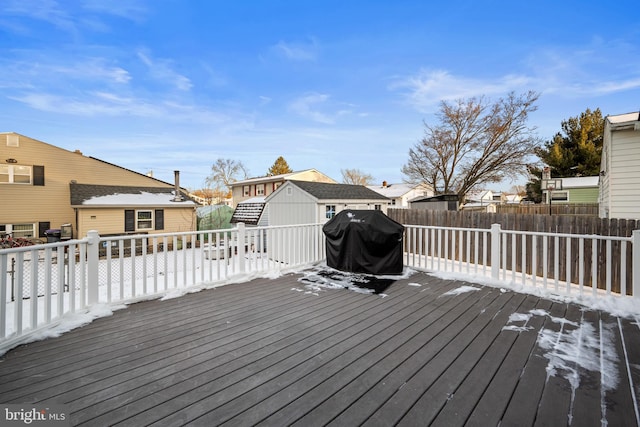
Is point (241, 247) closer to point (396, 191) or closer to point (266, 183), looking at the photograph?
point (266, 183)

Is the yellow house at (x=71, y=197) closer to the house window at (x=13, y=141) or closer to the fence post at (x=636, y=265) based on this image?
the house window at (x=13, y=141)

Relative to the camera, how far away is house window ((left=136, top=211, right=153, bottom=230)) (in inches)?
595

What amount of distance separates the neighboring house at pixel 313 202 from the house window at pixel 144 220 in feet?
22.6

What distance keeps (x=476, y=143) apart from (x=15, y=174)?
932 inches

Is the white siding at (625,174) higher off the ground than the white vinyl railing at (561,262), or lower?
higher

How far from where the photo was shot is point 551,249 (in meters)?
5.31

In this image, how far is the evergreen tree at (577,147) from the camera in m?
18.4

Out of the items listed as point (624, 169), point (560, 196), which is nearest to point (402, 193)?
point (560, 196)

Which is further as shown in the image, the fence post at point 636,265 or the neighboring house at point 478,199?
the neighboring house at point 478,199

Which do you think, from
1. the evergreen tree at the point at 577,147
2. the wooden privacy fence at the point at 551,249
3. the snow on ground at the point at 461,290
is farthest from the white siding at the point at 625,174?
the evergreen tree at the point at 577,147

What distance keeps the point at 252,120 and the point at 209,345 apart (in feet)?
46.8

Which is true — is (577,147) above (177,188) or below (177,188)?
above

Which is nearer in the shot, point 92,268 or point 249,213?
point 92,268

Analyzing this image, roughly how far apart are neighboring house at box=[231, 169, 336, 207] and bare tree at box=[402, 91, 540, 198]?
9.74 m
